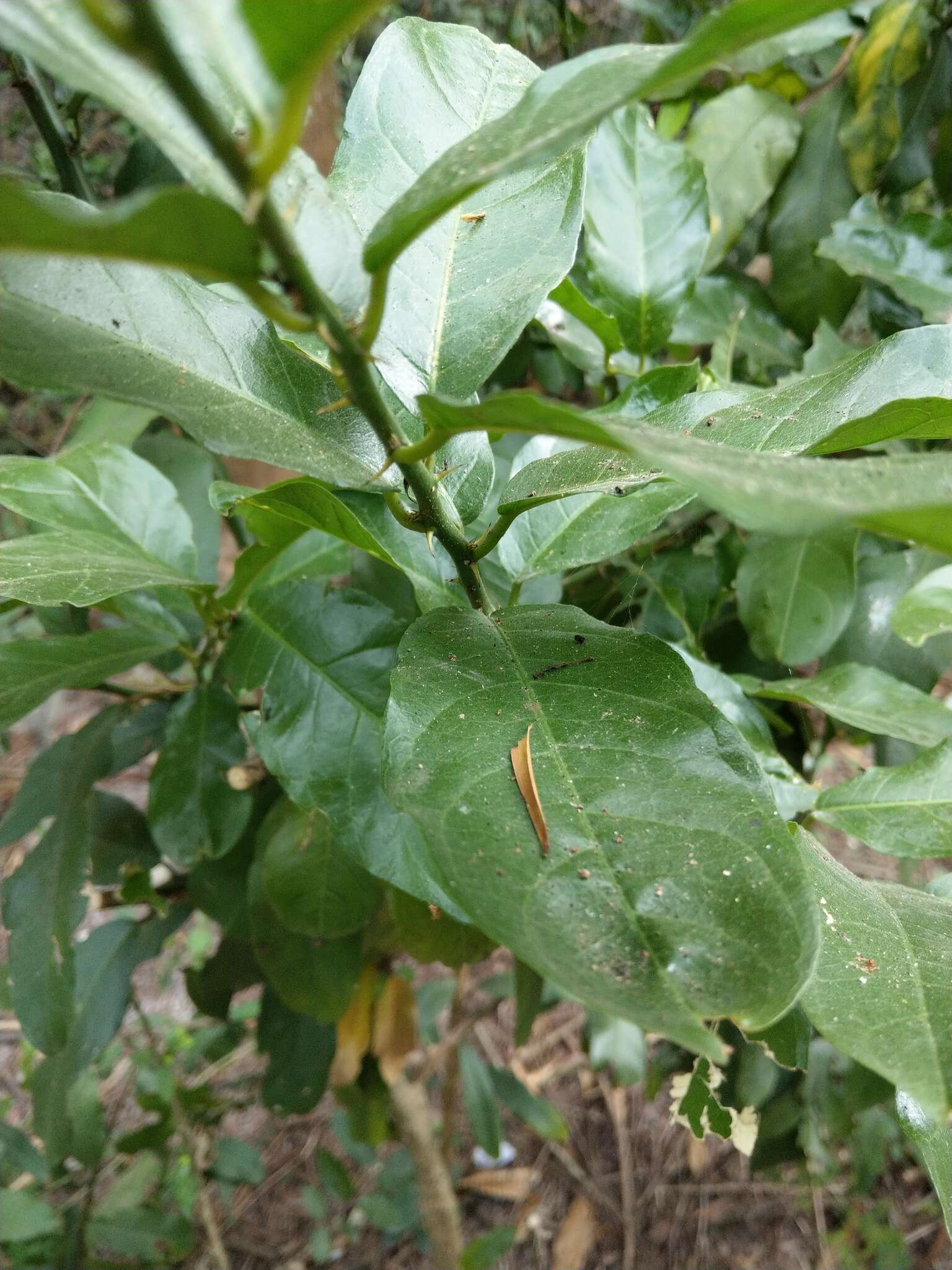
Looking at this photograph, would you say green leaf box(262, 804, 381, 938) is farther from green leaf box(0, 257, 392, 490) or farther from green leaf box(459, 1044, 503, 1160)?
green leaf box(459, 1044, 503, 1160)

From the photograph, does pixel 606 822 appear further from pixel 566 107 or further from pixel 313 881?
pixel 313 881

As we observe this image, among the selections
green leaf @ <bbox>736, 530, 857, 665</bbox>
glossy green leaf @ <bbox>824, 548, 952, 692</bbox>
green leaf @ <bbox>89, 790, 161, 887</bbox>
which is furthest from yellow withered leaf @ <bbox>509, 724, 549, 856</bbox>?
green leaf @ <bbox>89, 790, 161, 887</bbox>

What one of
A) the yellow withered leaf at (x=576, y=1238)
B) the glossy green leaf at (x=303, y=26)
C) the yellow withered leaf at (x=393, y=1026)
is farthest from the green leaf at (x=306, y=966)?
the yellow withered leaf at (x=576, y=1238)

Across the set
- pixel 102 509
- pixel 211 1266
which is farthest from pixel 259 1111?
pixel 102 509

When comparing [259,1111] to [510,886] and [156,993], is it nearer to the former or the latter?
[156,993]

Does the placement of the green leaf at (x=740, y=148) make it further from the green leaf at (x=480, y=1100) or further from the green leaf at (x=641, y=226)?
the green leaf at (x=480, y=1100)

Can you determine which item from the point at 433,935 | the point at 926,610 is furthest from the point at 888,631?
the point at 433,935
